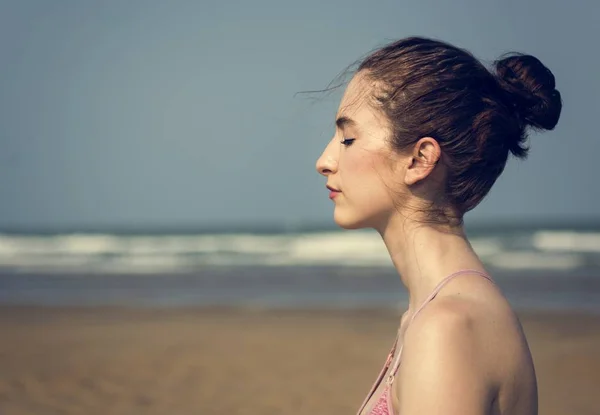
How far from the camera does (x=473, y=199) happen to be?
76.0 inches

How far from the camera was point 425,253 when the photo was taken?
1.88 meters

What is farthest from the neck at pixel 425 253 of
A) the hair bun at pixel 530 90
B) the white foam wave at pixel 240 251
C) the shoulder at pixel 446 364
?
the white foam wave at pixel 240 251

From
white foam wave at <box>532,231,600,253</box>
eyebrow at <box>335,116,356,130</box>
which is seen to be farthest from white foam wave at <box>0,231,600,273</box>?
eyebrow at <box>335,116,356,130</box>

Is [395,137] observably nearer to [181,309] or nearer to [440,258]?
[440,258]

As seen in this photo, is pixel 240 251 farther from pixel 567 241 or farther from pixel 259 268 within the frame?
pixel 567 241

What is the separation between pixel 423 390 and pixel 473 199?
58 cm

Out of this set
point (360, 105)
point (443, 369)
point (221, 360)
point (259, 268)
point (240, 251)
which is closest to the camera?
point (443, 369)

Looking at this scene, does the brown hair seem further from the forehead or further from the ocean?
the ocean

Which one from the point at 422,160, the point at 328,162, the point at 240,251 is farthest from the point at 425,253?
the point at 240,251

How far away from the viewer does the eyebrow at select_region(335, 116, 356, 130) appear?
194 centimetres

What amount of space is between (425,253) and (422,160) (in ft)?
0.68

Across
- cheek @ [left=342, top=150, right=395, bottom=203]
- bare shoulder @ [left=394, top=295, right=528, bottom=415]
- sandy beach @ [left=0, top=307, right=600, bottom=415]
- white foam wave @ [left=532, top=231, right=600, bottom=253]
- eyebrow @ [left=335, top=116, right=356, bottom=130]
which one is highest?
eyebrow @ [left=335, top=116, right=356, bottom=130]

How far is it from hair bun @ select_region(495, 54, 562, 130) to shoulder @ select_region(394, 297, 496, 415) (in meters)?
0.63

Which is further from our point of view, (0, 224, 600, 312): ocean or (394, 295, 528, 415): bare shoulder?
(0, 224, 600, 312): ocean
